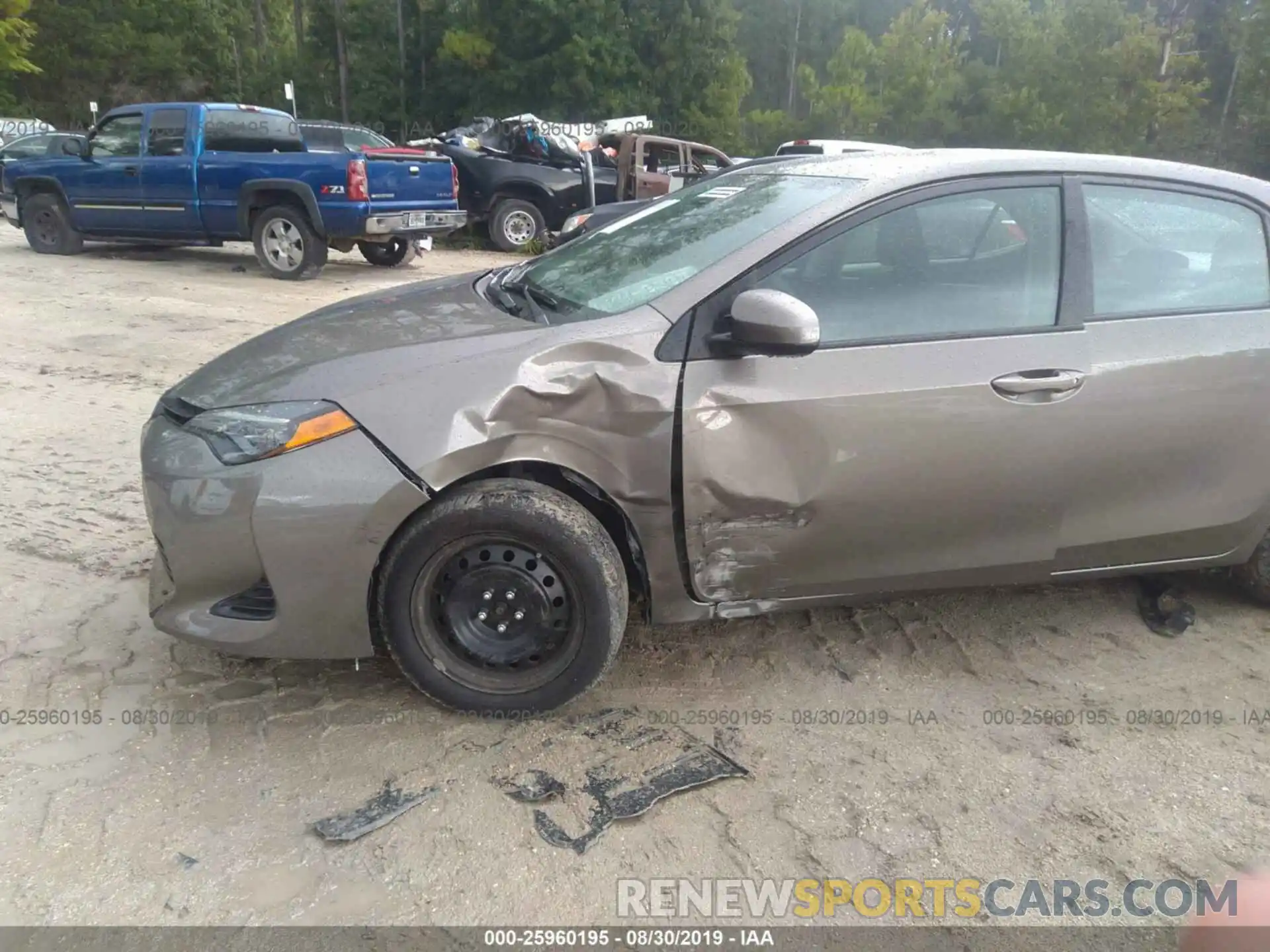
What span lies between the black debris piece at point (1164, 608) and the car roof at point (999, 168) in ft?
5.01

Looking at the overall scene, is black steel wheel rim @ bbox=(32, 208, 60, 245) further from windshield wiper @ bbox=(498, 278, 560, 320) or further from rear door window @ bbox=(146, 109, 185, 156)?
windshield wiper @ bbox=(498, 278, 560, 320)

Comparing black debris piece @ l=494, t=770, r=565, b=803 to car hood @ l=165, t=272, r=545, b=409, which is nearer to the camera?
black debris piece @ l=494, t=770, r=565, b=803

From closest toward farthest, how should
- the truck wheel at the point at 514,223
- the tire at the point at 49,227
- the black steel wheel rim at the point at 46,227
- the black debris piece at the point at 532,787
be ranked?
1. the black debris piece at the point at 532,787
2. the tire at the point at 49,227
3. the black steel wheel rim at the point at 46,227
4. the truck wheel at the point at 514,223

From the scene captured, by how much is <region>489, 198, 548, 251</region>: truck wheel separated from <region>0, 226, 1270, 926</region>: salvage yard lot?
11.3m

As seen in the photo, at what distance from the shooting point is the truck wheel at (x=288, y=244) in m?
10.7

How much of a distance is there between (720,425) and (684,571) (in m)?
0.47

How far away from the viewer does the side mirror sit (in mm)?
2646

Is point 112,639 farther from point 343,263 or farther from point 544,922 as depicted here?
point 343,263

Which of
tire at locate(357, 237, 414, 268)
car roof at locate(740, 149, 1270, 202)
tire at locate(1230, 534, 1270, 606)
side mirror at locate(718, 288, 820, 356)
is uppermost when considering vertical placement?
car roof at locate(740, 149, 1270, 202)

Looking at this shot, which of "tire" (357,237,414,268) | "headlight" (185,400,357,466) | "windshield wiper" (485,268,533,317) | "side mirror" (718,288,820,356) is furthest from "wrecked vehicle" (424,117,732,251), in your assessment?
"headlight" (185,400,357,466)

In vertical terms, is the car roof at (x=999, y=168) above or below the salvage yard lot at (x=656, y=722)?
above

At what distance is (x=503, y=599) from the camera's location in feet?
9.10

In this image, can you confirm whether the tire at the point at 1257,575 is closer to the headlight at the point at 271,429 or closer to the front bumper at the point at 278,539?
the front bumper at the point at 278,539

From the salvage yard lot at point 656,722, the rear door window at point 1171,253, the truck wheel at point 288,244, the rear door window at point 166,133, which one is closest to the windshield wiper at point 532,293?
the salvage yard lot at point 656,722
